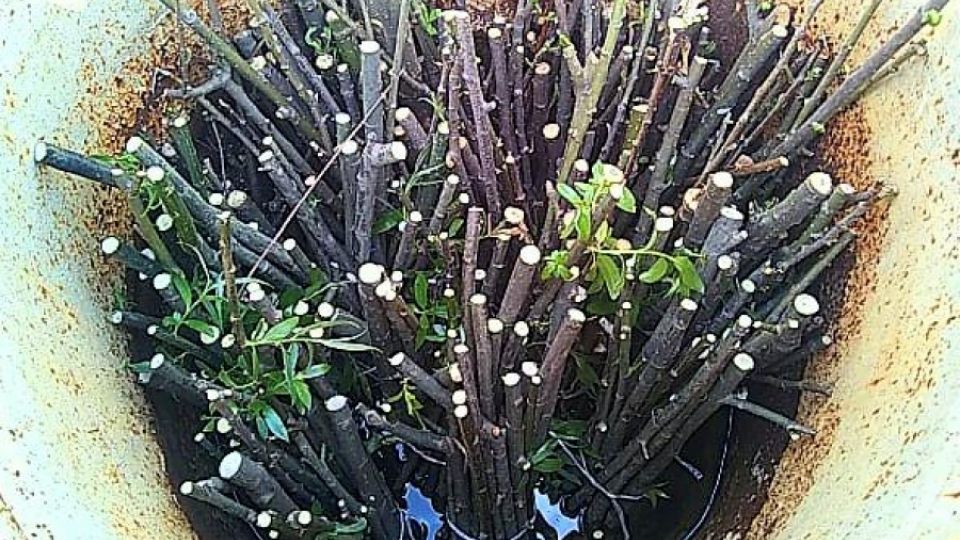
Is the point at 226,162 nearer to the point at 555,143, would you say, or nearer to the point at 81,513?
the point at 555,143

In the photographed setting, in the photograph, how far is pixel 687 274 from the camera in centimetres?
83

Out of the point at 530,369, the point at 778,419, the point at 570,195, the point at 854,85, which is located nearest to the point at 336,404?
the point at 530,369

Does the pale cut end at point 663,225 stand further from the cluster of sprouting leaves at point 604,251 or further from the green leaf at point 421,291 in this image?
the green leaf at point 421,291

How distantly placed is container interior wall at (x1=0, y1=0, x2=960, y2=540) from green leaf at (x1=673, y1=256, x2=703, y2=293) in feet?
0.50

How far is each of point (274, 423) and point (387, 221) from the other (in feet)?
0.74

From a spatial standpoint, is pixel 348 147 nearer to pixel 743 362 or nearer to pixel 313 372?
pixel 313 372

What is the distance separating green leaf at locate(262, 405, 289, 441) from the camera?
85 cm

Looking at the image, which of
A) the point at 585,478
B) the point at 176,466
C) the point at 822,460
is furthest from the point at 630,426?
the point at 176,466

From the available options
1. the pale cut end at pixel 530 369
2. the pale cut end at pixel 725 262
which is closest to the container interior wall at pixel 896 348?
the pale cut end at pixel 725 262

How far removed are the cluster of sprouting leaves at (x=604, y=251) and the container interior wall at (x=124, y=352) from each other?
0.16 metres

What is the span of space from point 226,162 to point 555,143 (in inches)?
14.0

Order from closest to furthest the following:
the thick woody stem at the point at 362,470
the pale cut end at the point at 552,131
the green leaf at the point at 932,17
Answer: the green leaf at the point at 932,17 < the thick woody stem at the point at 362,470 < the pale cut end at the point at 552,131

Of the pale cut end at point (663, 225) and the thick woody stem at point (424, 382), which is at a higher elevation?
the pale cut end at point (663, 225)

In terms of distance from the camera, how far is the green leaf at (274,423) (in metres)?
0.85
